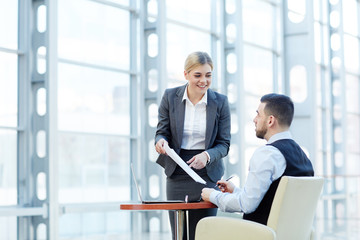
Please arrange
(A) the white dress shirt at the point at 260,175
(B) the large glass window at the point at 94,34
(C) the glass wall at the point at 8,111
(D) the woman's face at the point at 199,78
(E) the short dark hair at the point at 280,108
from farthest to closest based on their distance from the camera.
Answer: (B) the large glass window at the point at 94,34 → (C) the glass wall at the point at 8,111 → (D) the woman's face at the point at 199,78 → (E) the short dark hair at the point at 280,108 → (A) the white dress shirt at the point at 260,175

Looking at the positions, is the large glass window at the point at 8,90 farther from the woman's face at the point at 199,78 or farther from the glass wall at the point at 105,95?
the woman's face at the point at 199,78

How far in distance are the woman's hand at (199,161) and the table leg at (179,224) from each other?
0.30 meters

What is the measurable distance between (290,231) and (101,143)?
18.9ft

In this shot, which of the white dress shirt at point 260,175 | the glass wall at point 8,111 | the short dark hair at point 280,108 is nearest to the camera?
the white dress shirt at point 260,175

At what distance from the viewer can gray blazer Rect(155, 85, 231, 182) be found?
3.54 metres

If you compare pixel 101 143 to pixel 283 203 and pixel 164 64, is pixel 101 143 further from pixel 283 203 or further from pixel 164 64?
pixel 283 203

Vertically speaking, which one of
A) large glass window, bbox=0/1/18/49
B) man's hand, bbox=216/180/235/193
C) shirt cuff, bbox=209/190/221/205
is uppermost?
large glass window, bbox=0/1/18/49

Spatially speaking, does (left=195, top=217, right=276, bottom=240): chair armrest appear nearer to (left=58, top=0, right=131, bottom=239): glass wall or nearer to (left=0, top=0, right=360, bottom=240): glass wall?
(left=0, top=0, right=360, bottom=240): glass wall

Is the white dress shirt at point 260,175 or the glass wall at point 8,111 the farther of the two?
the glass wall at point 8,111

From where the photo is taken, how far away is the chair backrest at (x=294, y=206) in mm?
2748

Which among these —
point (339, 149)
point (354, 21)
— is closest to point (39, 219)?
point (339, 149)

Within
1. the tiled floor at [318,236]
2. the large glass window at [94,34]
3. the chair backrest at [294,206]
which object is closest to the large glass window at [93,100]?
the large glass window at [94,34]

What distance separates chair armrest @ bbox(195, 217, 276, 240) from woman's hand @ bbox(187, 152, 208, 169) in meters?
0.53

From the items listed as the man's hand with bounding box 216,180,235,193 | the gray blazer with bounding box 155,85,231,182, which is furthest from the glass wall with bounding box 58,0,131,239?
the man's hand with bounding box 216,180,235,193
